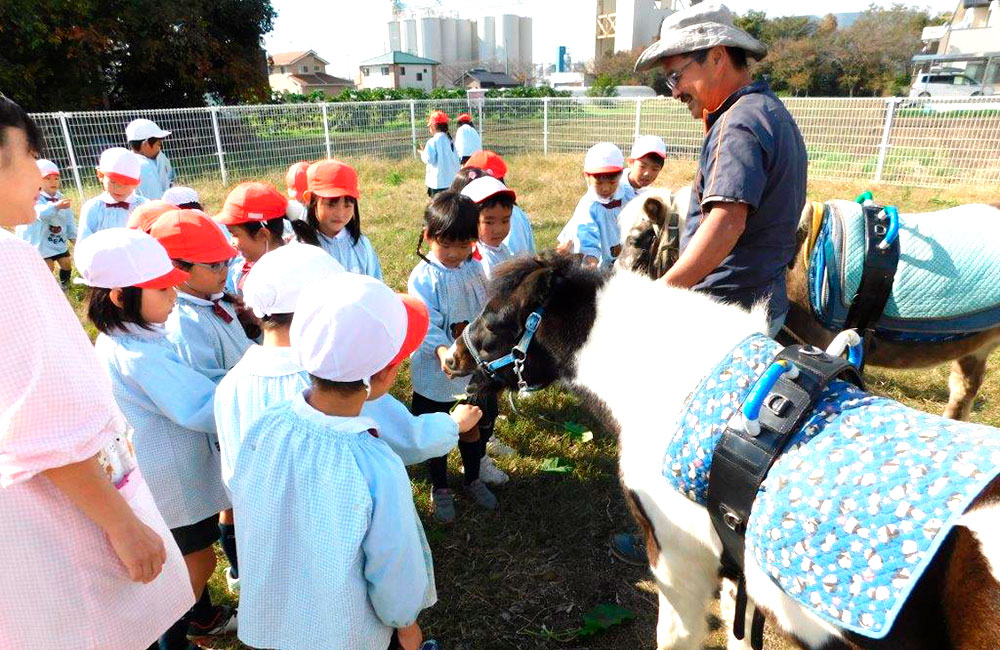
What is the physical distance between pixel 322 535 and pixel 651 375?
120cm

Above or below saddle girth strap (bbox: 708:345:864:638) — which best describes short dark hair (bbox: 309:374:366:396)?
above

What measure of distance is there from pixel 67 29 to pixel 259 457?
2288 centimetres

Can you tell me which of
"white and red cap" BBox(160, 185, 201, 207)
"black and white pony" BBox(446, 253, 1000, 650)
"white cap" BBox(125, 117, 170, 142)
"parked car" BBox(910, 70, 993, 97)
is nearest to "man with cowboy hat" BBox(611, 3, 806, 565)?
"black and white pony" BBox(446, 253, 1000, 650)

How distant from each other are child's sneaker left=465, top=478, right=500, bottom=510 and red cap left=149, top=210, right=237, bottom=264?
2.00m

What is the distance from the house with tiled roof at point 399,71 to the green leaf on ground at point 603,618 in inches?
2900

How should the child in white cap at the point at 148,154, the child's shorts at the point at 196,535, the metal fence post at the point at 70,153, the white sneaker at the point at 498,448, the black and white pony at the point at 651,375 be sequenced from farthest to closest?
the metal fence post at the point at 70,153
the child in white cap at the point at 148,154
the white sneaker at the point at 498,448
the child's shorts at the point at 196,535
the black and white pony at the point at 651,375

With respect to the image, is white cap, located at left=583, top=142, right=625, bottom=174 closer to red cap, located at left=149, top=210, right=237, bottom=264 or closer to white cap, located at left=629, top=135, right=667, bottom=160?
white cap, located at left=629, top=135, right=667, bottom=160

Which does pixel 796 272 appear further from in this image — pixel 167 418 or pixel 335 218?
pixel 167 418

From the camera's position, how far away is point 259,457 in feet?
5.29

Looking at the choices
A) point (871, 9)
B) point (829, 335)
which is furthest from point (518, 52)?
point (829, 335)

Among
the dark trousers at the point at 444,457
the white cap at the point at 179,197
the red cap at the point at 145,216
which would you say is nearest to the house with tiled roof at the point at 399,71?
the white cap at the point at 179,197

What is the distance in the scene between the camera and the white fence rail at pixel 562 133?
11.4m

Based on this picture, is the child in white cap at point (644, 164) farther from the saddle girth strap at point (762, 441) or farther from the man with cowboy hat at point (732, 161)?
the saddle girth strap at point (762, 441)

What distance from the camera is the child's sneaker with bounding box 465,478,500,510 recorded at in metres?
3.55
